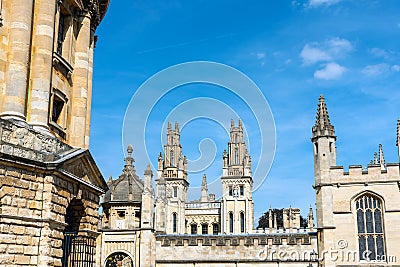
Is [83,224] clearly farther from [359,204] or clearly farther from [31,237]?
[359,204]

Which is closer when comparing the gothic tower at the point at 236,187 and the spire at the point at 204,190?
the gothic tower at the point at 236,187

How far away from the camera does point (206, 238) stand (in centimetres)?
2848

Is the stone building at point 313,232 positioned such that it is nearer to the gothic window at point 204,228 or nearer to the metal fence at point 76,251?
the metal fence at point 76,251

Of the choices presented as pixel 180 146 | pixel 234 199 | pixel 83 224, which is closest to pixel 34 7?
pixel 83 224

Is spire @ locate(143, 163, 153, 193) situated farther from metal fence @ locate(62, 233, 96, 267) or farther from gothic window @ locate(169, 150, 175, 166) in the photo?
gothic window @ locate(169, 150, 175, 166)

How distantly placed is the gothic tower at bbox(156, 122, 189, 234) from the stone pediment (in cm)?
5286

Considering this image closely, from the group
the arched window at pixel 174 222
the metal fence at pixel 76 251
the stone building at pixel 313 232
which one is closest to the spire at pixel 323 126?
the stone building at pixel 313 232

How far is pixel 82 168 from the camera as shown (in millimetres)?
15117

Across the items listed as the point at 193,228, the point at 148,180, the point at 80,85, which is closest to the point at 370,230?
the point at 148,180

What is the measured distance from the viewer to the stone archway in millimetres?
28119

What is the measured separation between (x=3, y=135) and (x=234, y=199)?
209 ft

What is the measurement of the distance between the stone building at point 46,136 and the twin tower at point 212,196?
48.2 metres

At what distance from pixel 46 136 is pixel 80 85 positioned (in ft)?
12.9

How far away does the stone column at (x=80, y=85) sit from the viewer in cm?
1703
